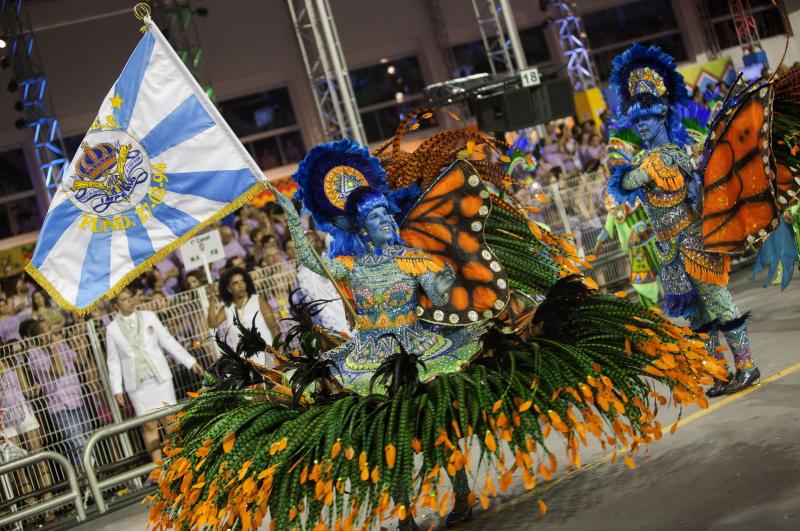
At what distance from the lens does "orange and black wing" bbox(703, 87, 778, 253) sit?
5.00 m

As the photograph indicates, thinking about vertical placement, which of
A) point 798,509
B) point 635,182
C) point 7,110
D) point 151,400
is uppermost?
point 7,110

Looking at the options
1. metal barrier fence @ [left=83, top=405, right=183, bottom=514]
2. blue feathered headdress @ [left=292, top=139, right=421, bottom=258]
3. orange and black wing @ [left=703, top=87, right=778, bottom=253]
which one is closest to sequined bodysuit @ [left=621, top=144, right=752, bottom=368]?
orange and black wing @ [left=703, top=87, right=778, bottom=253]

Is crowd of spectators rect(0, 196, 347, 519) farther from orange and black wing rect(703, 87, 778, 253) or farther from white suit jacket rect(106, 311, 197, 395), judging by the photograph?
orange and black wing rect(703, 87, 778, 253)

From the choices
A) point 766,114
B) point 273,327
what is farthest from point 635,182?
point 273,327

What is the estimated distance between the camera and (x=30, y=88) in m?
14.0

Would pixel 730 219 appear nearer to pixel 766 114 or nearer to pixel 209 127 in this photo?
pixel 766 114

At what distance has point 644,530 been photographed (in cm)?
382

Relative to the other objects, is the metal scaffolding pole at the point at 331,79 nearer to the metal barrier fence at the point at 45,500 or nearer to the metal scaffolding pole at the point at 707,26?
the metal barrier fence at the point at 45,500

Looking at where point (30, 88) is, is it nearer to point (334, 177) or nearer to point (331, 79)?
point (331, 79)

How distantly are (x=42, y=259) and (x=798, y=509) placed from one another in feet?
11.8

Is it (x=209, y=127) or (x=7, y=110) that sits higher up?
(x=7, y=110)

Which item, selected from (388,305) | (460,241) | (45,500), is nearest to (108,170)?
(388,305)

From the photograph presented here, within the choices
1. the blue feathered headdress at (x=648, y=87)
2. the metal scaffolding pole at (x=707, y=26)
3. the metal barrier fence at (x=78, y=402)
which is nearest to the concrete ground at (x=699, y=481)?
the blue feathered headdress at (x=648, y=87)

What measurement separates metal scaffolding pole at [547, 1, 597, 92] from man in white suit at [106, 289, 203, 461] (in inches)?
454
